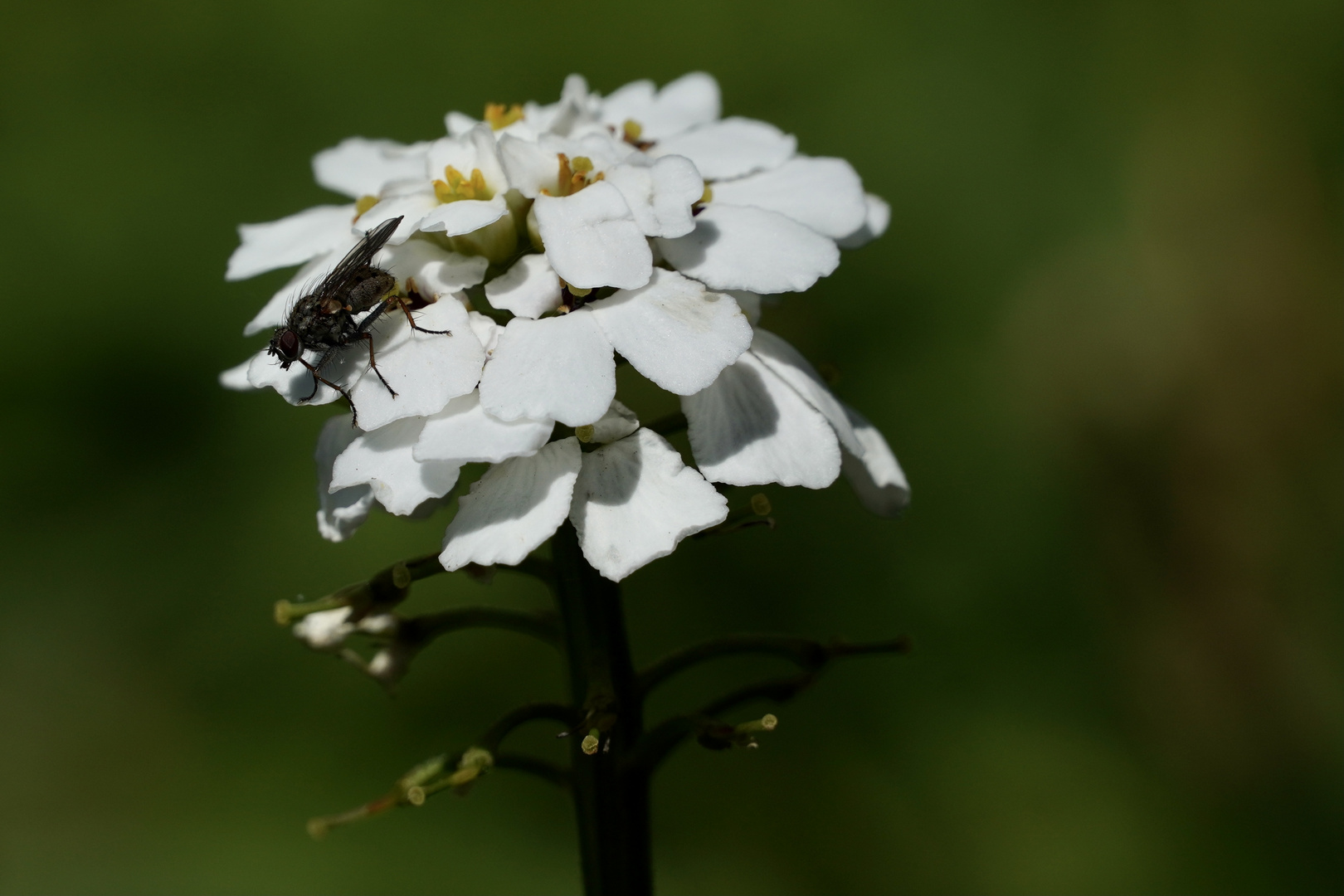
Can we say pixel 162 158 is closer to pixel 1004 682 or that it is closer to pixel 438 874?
pixel 438 874

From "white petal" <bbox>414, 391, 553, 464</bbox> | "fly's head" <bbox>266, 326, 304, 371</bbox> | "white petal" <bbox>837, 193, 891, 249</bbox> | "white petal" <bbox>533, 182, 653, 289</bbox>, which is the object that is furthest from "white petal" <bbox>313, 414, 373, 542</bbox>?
"white petal" <bbox>837, 193, 891, 249</bbox>

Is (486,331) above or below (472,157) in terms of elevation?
below

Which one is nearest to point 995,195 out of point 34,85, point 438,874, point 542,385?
point 438,874

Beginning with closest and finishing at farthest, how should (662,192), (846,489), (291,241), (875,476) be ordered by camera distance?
1. (662,192)
2. (875,476)
3. (291,241)
4. (846,489)

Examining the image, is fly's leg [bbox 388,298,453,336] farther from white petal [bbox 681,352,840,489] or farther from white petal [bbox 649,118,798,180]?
white petal [bbox 649,118,798,180]

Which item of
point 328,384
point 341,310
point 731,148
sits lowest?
point 328,384

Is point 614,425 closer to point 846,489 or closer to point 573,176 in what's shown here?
point 573,176

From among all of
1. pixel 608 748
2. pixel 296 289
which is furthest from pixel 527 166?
pixel 608 748

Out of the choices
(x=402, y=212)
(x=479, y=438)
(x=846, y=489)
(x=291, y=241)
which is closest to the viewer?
(x=479, y=438)

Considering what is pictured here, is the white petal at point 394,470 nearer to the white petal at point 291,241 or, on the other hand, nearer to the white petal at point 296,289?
the white petal at point 296,289
